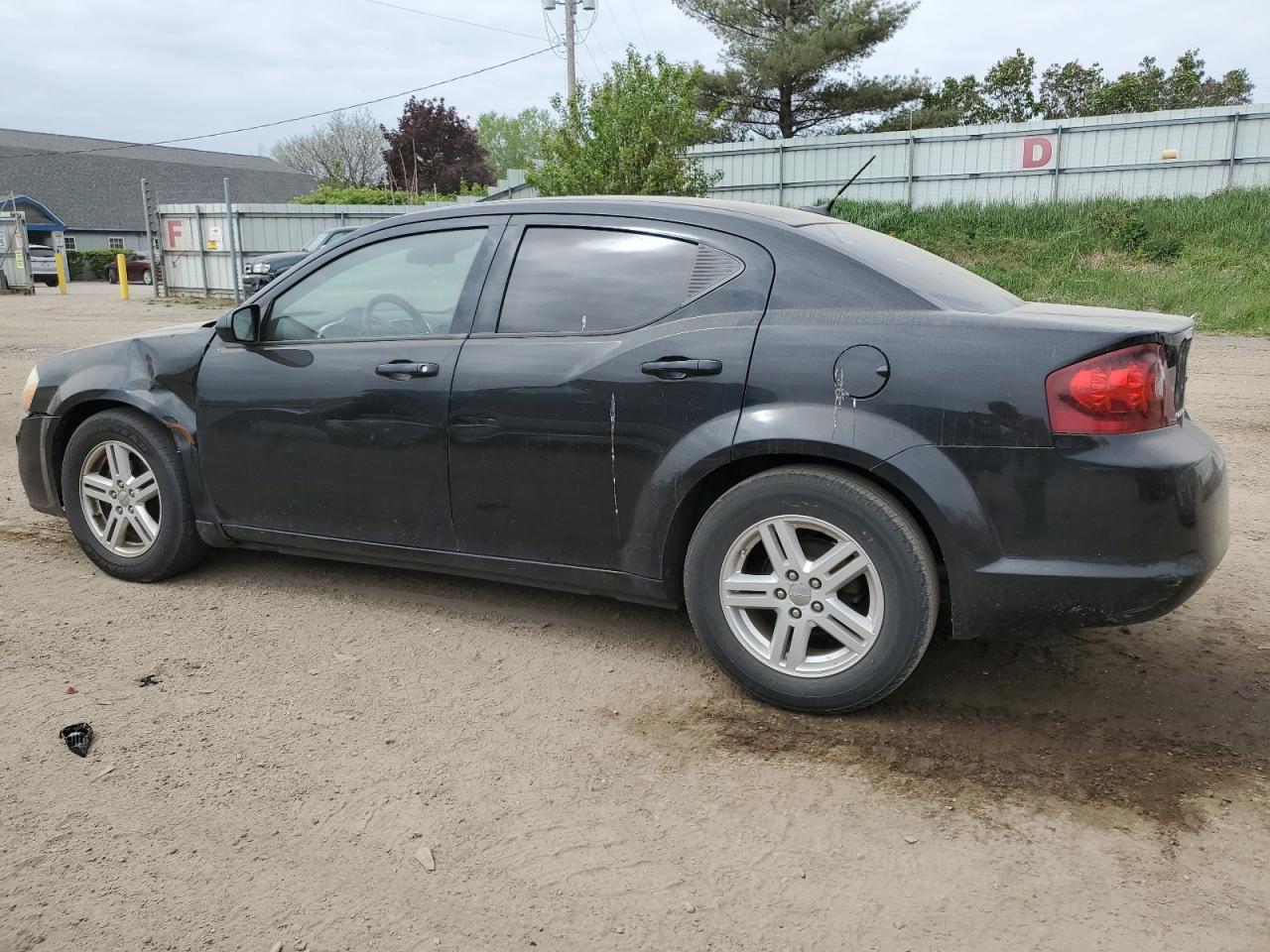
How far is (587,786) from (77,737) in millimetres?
1579

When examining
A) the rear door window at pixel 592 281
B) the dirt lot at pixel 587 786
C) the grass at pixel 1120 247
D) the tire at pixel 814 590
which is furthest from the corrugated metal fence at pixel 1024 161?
the tire at pixel 814 590

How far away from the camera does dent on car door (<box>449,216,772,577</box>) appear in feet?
11.3

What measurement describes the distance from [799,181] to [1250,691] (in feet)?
80.1

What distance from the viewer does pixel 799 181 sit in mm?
26406

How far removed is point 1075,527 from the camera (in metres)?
2.98

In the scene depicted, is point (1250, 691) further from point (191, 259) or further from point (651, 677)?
point (191, 259)

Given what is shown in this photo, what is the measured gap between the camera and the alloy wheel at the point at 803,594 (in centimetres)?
322

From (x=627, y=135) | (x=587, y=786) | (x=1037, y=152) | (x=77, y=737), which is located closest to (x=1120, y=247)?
(x=1037, y=152)

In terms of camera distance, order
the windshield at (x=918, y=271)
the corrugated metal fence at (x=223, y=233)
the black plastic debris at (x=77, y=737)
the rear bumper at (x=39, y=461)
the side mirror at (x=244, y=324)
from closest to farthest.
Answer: the black plastic debris at (x=77, y=737) < the windshield at (x=918, y=271) < the side mirror at (x=244, y=324) < the rear bumper at (x=39, y=461) < the corrugated metal fence at (x=223, y=233)

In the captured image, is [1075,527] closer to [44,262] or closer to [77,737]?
[77,737]

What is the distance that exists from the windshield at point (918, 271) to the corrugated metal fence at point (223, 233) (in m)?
25.0

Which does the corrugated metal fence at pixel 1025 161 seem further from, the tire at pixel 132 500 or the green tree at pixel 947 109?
the tire at pixel 132 500

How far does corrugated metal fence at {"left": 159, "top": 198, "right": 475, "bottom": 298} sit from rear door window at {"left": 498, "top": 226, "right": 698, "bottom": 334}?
81.1ft

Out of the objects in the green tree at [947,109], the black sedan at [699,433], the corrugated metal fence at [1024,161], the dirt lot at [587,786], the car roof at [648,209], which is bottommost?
the dirt lot at [587,786]
